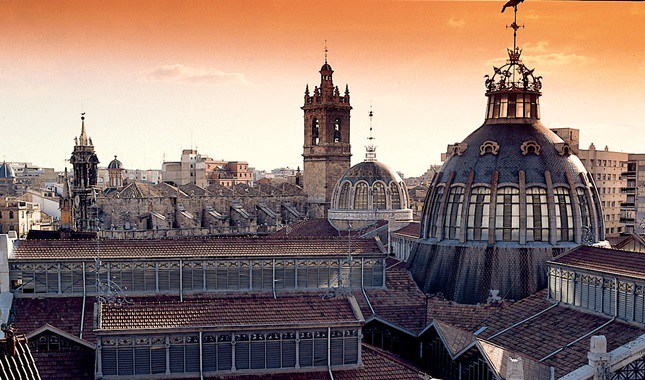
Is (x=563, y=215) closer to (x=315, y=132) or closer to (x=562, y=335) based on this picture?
(x=562, y=335)

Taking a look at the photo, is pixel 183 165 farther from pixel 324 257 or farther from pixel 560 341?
pixel 560 341

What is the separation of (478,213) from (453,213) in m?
1.83

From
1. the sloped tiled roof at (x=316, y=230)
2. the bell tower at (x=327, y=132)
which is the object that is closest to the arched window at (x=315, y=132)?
the bell tower at (x=327, y=132)

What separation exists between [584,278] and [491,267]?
6.84 meters

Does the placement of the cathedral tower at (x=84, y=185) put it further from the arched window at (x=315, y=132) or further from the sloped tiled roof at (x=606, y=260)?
the sloped tiled roof at (x=606, y=260)

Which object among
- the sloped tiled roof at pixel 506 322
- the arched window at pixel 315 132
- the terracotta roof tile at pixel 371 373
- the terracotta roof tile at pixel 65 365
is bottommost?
the terracotta roof tile at pixel 371 373

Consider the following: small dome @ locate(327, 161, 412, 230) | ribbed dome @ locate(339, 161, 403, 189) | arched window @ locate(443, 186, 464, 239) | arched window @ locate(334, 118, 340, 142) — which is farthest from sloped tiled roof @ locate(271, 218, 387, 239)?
arched window @ locate(334, 118, 340, 142)

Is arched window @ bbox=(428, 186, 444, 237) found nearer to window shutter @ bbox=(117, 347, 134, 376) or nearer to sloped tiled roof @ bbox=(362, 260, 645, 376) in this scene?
sloped tiled roof @ bbox=(362, 260, 645, 376)

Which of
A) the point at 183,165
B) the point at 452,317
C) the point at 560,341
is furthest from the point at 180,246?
the point at 183,165

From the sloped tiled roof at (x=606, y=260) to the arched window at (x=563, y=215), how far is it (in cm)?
415

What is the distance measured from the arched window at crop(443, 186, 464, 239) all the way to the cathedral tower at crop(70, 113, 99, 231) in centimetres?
6058

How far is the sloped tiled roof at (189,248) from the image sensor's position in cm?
4138

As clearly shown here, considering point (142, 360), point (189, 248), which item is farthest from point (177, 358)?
point (189, 248)

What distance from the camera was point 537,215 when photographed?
43.2 metres
